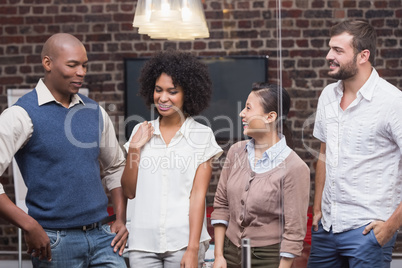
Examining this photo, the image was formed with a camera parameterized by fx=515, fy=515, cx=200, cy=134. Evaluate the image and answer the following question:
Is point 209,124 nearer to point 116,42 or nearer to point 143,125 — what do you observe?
point 143,125

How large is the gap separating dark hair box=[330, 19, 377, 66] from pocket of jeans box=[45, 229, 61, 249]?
1.13 metres

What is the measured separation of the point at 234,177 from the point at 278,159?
0.16 meters

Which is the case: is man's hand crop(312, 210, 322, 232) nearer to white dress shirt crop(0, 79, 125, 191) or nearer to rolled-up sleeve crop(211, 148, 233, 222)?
rolled-up sleeve crop(211, 148, 233, 222)

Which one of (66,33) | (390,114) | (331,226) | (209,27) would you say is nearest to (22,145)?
(66,33)

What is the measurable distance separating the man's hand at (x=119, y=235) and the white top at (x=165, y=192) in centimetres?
10

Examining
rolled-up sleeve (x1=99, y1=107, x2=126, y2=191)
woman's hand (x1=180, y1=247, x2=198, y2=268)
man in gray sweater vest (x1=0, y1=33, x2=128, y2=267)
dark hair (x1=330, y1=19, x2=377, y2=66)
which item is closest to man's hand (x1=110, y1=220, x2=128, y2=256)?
man in gray sweater vest (x1=0, y1=33, x2=128, y2=267)

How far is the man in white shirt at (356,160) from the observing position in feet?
5.32

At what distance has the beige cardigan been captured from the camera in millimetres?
1666

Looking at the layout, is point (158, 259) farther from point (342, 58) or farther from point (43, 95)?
point (342, 58)

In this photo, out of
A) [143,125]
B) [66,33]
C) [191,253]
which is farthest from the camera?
[66,33]

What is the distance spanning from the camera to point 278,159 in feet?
5.63

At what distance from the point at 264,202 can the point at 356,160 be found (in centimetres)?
32

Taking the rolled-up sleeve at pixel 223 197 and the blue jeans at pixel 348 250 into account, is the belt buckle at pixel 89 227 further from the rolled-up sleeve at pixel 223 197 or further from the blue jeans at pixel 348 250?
the blue jeans at pixel 348 250

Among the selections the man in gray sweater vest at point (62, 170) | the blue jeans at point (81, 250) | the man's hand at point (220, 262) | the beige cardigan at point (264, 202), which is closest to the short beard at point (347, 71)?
the beige cardigan at point (264, 202)
